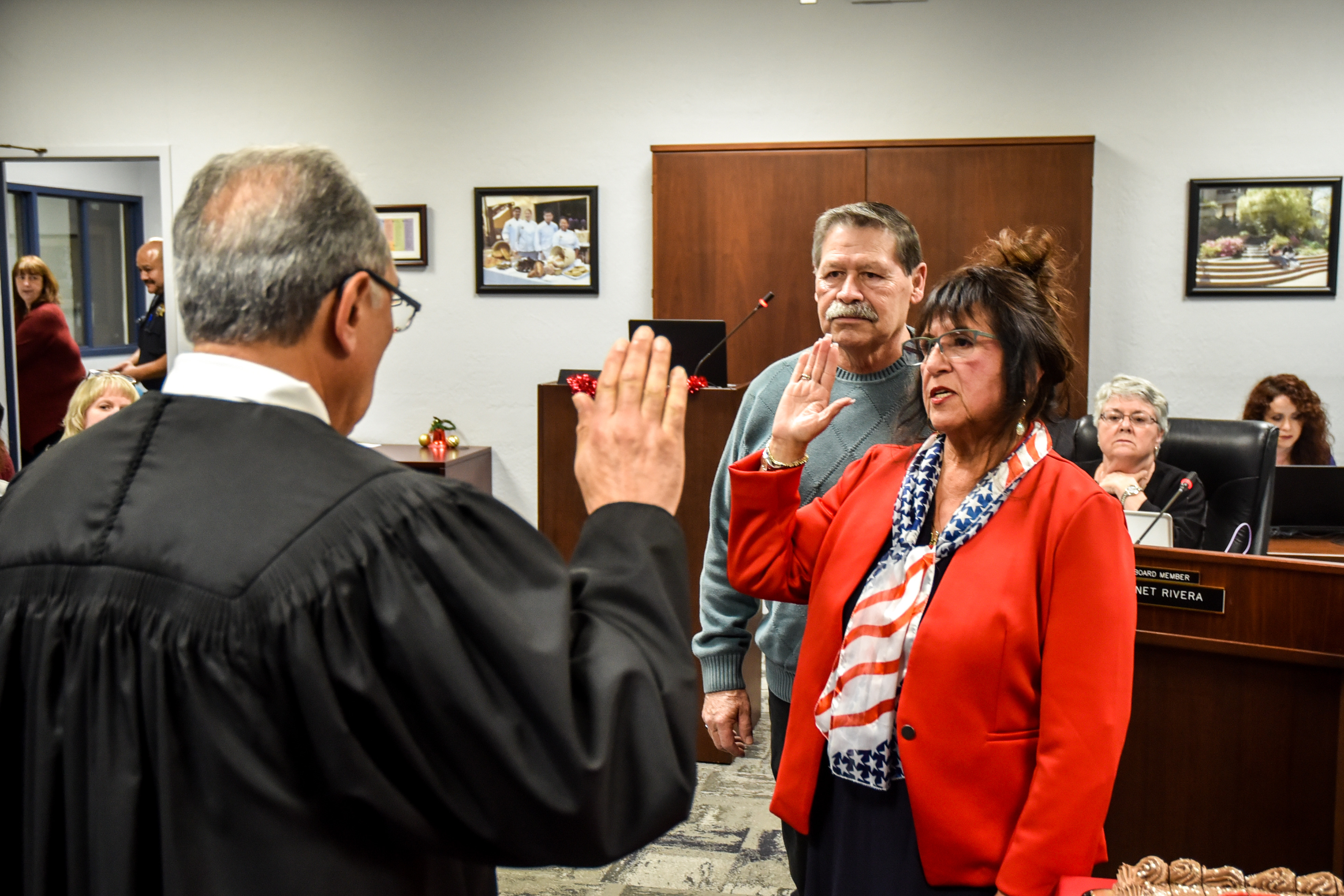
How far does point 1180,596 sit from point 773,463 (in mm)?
891

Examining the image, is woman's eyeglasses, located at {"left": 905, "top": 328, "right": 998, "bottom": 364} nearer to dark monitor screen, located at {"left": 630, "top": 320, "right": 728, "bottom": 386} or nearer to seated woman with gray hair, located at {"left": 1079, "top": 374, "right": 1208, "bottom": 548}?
seated woman with gray hair, located at {"left": 1079, "top": 374, "right": 1208, "bottom": 548}

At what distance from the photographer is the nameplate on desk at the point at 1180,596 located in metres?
1.90

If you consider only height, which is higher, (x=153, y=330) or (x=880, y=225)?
(x=880, y=225)

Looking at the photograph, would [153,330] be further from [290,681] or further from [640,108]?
[290,681]

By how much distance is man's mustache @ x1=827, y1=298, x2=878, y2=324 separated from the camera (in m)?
1.84

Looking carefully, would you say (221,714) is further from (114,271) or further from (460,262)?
(114,271)

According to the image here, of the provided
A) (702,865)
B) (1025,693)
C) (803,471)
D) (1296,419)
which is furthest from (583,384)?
(1296,419)

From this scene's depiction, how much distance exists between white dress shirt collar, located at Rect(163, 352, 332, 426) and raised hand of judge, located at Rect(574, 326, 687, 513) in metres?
0.24

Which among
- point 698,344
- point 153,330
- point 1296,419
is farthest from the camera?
point 153,330

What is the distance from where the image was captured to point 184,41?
17.7 ft

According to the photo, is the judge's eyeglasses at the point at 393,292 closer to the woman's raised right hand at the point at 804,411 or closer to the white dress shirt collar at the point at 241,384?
the white dress shirt collar at the point at 241,384

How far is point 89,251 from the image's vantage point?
8.30m

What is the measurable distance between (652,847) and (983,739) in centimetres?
170

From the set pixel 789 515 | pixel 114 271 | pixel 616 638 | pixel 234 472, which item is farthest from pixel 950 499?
pixel 114 271
